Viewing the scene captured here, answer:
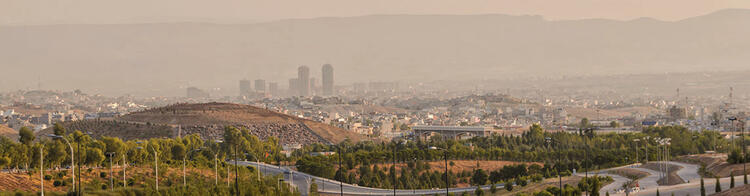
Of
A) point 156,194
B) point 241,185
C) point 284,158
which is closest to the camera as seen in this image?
point 156,194

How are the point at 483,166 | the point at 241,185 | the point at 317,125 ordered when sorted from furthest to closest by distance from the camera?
the point at 317,125 < the point at 483,166 < the point at 241,185

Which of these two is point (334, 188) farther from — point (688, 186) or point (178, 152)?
point (688, 186)

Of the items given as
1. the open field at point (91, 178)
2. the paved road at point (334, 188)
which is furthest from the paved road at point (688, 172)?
the open field at point (91, 178)

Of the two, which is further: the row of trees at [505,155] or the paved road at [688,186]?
the row of trees at [505,155]

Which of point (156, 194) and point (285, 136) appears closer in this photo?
point (156, 194)

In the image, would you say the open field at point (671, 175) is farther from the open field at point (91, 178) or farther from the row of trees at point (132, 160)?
the open field at point (91, 178)

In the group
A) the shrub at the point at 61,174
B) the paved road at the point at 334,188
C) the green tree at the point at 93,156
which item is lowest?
the paved road at the point at 334,188

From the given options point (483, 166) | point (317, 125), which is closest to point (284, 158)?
point (483, 166)

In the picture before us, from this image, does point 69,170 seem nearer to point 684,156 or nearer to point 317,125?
point 684,156

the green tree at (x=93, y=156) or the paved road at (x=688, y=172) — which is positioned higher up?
the green tree at (x=93, y=156)
